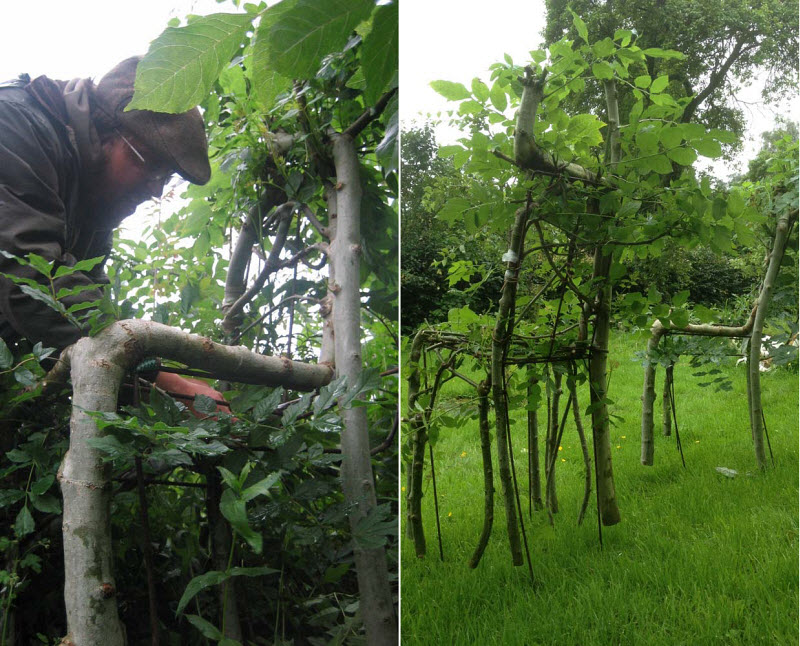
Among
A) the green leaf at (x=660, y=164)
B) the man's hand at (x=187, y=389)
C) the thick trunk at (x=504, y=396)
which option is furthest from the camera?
the thick trunk at (x=504, y=396)

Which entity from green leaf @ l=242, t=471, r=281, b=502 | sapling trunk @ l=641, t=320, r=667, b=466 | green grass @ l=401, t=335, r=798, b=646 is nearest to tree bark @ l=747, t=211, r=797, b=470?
green grass @ l=401, t=335, r=798, b=646

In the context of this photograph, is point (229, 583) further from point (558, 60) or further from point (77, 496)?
point (558, 60)

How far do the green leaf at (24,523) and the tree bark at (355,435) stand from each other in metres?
0.34

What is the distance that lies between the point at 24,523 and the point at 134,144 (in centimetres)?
43

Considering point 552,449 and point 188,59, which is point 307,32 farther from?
point 552,449

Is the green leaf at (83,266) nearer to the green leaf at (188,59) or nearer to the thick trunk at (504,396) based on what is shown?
the green leaf at (188,59)

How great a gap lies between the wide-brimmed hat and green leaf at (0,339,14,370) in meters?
0.27

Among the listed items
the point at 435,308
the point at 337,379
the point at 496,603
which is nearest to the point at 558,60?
the point at 435,308

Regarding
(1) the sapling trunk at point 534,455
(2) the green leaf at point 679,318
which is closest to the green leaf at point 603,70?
(2) the green leaf at point 679,318

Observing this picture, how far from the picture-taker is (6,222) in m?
0.69

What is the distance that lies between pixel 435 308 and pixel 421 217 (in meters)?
0.15

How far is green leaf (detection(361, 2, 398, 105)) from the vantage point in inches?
15.5

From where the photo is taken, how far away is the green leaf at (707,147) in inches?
32.4

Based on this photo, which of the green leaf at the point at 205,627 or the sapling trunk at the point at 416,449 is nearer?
→ the green leaf at the point at 205,627
